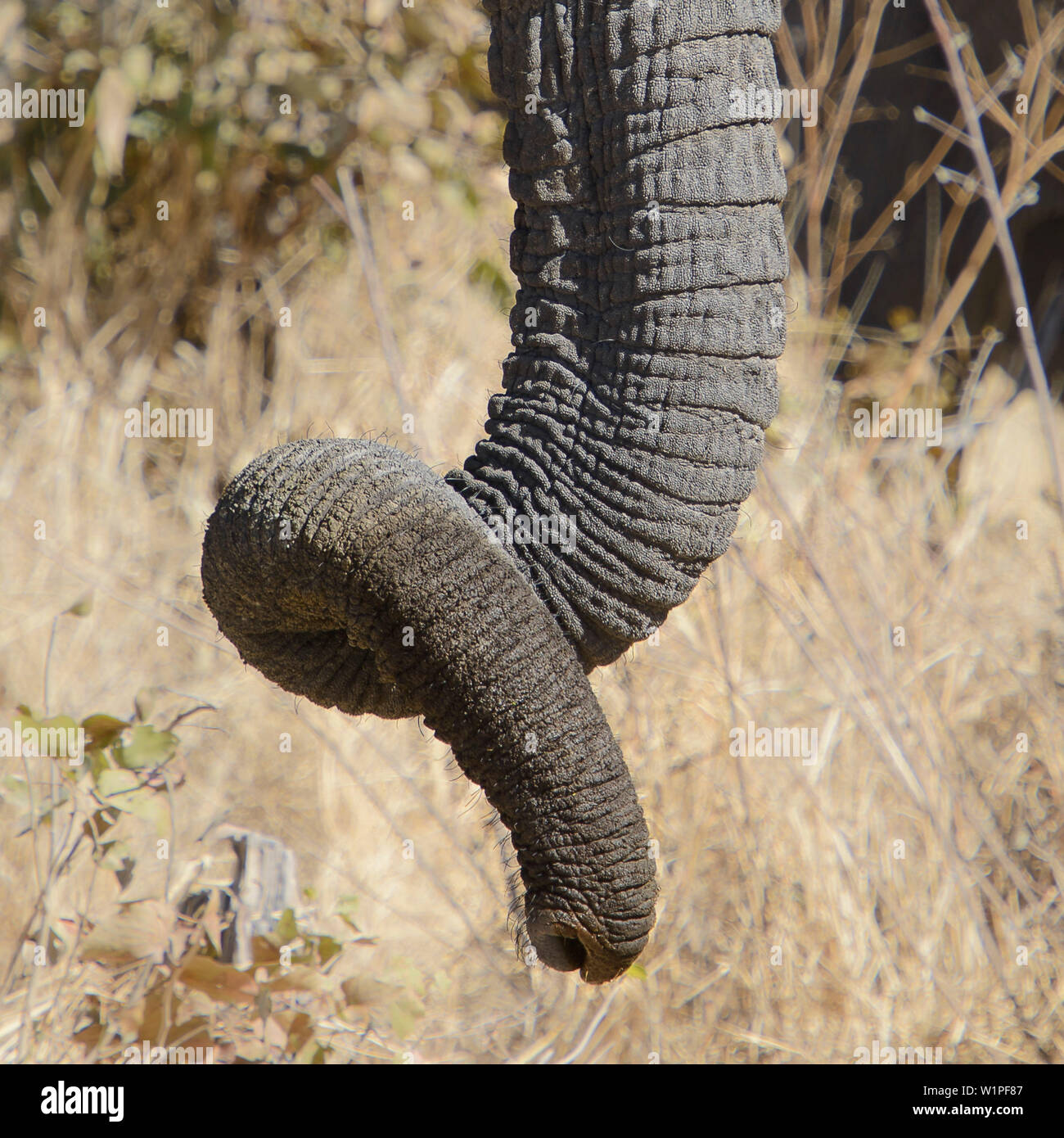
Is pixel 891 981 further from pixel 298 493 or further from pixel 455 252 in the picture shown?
pixel 455 252

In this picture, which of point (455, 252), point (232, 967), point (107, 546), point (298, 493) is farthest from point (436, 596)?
point (455, 252)

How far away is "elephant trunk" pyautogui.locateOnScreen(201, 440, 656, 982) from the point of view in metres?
1.11

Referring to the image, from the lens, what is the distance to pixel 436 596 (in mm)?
1105

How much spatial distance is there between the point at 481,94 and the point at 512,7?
2.78 metres

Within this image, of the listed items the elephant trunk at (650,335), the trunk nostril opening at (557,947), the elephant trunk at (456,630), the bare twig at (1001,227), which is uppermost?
the bare twig at (1001,227)

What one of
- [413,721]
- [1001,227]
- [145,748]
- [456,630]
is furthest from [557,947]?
[413,721]

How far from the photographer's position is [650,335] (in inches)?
45.8

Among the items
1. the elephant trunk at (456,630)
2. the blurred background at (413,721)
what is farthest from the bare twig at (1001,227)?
the elephant trunk at (456,630)

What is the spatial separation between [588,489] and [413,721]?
1798 millimetres

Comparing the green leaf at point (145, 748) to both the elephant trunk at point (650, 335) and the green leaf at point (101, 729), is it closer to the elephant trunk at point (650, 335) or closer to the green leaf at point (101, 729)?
the green leaf at point (101, 729)

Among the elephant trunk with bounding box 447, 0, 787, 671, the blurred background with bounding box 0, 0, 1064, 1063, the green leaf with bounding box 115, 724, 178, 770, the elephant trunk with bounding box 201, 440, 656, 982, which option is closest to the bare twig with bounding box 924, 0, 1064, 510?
the blurred background with bounding box 0, 0, 1064, 1063

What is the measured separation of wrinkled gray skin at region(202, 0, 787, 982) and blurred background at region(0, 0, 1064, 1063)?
45 cm

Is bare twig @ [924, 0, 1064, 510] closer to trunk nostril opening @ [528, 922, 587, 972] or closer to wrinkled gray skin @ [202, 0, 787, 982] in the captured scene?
wrinkled gray skin @ [202, 0, 787, 982]

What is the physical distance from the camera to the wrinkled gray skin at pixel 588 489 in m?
1.12
